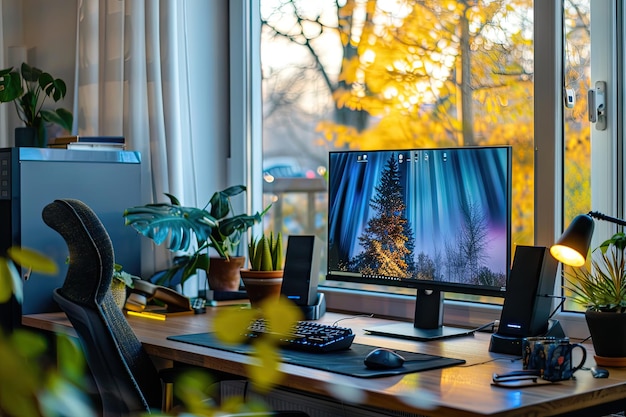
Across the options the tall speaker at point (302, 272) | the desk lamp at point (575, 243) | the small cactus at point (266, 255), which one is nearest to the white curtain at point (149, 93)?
the small cactus at point (266, 255)

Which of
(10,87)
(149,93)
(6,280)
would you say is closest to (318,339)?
(149,93)

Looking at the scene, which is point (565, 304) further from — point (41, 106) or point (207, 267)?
point (41, 106)

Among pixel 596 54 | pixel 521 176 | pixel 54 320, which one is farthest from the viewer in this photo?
pixel 54 320

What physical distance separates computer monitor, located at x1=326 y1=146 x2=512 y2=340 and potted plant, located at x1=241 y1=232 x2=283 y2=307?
29cm

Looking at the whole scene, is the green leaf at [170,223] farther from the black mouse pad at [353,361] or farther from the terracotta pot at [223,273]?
the black mouse pad at [353,361]

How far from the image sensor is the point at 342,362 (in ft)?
6.28

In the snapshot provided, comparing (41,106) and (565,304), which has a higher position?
(41,106)

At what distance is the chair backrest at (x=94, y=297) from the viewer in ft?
6.48

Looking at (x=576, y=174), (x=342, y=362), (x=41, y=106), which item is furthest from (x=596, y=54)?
(x=41, y=106)

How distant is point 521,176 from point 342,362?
34.4 inches

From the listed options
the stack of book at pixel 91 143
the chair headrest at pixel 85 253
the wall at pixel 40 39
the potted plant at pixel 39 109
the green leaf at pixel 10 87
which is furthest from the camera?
the wall at pixel 40 39

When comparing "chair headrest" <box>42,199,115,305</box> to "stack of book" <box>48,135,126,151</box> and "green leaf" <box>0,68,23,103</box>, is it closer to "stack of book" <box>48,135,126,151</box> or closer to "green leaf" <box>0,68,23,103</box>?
"stack of book" <box>48,135,126,151</box>

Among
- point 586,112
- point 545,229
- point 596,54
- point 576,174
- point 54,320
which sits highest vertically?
point 596,54

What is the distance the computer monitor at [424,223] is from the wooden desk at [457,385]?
0.51 feet
